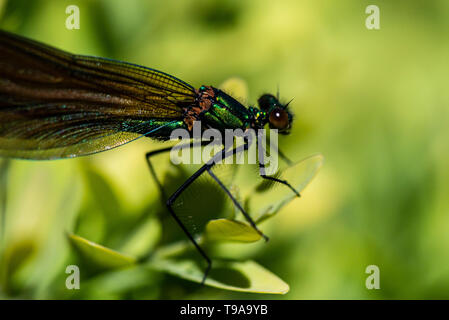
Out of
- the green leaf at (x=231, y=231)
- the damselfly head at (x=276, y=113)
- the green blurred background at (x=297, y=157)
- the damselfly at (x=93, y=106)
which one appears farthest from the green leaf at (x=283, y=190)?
the damselfly head at (x=276, y=113)

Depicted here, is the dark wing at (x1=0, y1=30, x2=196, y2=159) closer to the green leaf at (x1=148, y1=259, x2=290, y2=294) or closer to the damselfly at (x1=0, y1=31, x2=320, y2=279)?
the damselfly at (x1=0, y1=31, x2=320, y2=279)

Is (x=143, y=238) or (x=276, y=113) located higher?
(x=276, y=113)

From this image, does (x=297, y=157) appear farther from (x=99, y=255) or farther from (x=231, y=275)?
(x=99, y=255)

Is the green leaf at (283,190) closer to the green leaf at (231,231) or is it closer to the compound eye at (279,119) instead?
the green leaf at (231,231)

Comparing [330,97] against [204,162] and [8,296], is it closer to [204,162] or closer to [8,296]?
[204,162]

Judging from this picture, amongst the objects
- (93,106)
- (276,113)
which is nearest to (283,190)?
(276,113)
